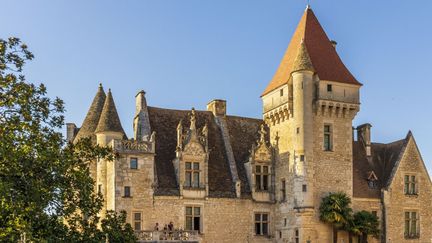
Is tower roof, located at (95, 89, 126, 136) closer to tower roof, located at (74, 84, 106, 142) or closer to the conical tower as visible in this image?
tower roof, located at (74, 84, 106, 142)

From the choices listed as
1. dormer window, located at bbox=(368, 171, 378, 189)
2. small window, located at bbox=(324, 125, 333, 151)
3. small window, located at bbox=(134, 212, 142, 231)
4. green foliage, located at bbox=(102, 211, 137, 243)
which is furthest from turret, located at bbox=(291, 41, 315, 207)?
green foliage, located at bbox=(102, 211, 137, 243)

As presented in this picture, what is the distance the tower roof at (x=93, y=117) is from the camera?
38.5 m

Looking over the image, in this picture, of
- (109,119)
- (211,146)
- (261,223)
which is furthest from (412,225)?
(109,119)

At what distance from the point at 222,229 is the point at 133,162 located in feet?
21.0

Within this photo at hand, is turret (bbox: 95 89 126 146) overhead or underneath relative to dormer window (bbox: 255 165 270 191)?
overhead

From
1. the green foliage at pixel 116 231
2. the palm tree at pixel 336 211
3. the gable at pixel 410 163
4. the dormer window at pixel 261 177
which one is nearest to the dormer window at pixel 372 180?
the gable at pixel 410 163

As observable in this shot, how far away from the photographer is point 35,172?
20.6 metres

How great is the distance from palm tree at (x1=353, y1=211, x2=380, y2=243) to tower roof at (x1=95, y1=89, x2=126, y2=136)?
13999 mm

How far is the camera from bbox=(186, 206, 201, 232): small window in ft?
122

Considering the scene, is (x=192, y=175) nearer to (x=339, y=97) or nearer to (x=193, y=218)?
(x=193, y=218)

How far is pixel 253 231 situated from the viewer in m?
39.0

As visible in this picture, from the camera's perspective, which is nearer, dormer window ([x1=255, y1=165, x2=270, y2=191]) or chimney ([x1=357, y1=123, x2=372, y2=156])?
dormer window ([x1=255, y1=165, x2=270, y2=191])

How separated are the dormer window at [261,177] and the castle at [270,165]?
59 millimetres

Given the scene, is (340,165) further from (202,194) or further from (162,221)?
(162,221)
